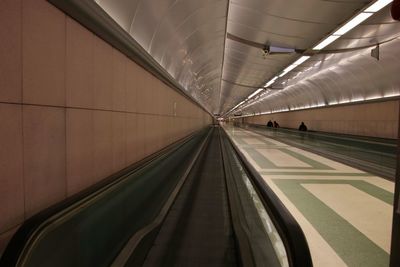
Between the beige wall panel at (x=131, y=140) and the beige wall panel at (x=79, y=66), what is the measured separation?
1.48 metres

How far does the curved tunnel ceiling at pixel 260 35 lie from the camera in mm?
6178

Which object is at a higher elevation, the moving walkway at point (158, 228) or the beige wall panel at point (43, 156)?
the beige wall panel at point (43, 156)

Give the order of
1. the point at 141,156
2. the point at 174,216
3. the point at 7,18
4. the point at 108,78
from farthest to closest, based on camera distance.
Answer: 1. the point at 141,156
2. the point at 174,216
3. the point at 108,78
4. the point at 7,18

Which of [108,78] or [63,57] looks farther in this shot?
[108,78]

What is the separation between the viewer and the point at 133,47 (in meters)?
4.61

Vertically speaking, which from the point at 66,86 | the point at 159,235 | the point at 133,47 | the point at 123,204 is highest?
the point at 133,47

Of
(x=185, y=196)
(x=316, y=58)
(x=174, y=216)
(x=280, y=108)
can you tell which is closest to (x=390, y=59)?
(x=316, y=58)

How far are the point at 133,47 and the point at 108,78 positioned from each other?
854mm

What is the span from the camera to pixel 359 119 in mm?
16828

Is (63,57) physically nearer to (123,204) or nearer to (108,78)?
(108,78)

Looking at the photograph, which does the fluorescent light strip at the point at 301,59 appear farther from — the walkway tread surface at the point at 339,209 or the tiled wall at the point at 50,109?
the tiled wall at the point at 50,109

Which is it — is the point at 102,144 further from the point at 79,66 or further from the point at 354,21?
the point at 354,21

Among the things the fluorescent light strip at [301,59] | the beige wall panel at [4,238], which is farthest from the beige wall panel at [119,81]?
the fluorescent light strip at [301,59]

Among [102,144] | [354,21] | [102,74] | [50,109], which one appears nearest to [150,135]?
[102,144]
